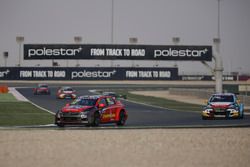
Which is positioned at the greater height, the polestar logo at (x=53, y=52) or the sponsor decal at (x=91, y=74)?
the polestar logo at (x=53, y=52)

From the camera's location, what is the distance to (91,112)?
2931 centimetres

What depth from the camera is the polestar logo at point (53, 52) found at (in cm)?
5509

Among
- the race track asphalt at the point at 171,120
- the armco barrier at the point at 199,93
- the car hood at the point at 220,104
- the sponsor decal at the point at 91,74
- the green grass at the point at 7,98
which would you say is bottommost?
the race track asphalt at the point at 171,120

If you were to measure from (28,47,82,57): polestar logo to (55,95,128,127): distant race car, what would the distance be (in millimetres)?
24179

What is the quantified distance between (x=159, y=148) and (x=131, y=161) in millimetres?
3170

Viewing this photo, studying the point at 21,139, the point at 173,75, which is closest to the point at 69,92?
the point at 173,75

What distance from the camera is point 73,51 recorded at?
55.3m

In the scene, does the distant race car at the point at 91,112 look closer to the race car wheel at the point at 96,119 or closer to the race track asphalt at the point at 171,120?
the race car wheel at the point at 96,119

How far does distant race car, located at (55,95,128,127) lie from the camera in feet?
95.3

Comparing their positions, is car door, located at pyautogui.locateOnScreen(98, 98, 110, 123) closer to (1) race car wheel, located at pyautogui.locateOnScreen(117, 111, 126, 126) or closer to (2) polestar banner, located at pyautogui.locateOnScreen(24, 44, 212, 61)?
(1) race car wheel, located at pyautogui.locateOnScreen(117, 111, 126, 126)

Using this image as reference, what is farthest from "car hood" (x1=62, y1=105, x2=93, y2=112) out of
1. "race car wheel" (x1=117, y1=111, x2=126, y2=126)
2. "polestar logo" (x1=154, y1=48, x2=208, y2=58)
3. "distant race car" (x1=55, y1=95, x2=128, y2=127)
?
"polestar logo" (x1=154, y1=48, x2=208, y2=58)

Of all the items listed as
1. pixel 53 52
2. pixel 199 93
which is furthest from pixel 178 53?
pixel 199 93

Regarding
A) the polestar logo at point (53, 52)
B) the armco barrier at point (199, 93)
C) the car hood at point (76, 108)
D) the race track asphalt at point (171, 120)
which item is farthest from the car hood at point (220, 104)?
the armco barrier at point (199, 93)

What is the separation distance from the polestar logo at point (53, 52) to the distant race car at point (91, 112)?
2418cm
